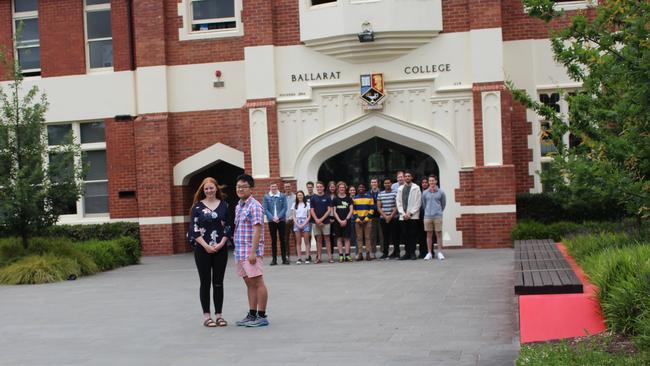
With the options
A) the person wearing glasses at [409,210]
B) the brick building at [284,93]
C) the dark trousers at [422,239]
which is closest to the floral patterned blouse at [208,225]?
the person wearing glasses at [409,210]

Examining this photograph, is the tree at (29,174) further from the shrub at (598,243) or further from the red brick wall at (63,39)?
the shrub at (598,243)

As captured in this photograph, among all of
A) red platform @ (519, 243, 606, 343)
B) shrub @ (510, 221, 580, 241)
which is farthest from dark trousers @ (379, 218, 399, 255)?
red platform @ (519, 243, 606, 343)

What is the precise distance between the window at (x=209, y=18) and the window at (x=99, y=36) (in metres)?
2.46

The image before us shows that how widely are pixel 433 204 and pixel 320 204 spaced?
2501mm

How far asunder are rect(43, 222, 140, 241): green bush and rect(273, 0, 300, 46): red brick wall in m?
6.42

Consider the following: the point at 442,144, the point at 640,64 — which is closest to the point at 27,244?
the point at 442,144

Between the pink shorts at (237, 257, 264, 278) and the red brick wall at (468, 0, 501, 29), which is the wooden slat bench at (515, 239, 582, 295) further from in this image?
the red brick wall at (468, 0, 501, 29)

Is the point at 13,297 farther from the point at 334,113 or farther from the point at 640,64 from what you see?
the point at 640,64

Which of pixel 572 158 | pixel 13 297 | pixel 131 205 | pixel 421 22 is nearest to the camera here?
pixel 572 158

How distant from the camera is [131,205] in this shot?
82.4ft

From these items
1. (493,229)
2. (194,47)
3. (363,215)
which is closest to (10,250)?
(363,215)

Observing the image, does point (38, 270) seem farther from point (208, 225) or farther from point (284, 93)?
point (208, 225)

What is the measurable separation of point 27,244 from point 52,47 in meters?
7.87

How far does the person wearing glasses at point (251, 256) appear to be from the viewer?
10992 mm
